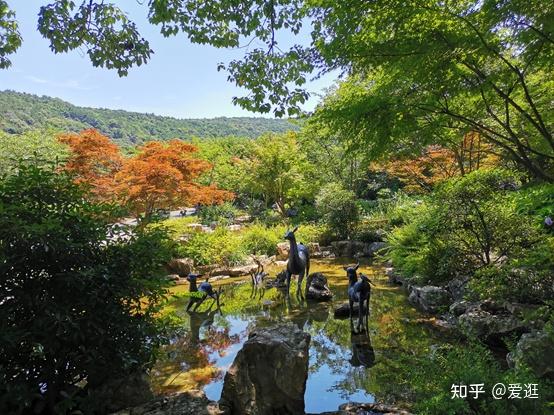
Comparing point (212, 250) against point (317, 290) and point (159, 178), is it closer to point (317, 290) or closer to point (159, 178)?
point (159, 178)

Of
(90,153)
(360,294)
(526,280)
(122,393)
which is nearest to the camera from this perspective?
(122,393)

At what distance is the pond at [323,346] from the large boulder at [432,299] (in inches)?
8.6

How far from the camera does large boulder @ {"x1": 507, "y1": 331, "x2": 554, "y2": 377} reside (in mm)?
3482

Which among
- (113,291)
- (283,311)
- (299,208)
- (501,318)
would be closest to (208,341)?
(283,311)

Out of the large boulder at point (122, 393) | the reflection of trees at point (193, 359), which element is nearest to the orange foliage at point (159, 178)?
the reflection of trees at point (193, 359)

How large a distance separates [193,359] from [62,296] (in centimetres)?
242

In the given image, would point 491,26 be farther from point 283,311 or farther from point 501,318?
point 283,311

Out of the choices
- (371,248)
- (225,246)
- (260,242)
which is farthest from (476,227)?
(260,242)

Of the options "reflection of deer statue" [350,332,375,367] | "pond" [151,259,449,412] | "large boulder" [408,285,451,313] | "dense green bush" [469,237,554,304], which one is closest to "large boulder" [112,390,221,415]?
"pond" [151,259,449,412]

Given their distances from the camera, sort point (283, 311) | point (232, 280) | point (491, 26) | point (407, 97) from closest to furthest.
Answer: point (491, 26), point (407, 97), point (283, 311), point (232, 280)

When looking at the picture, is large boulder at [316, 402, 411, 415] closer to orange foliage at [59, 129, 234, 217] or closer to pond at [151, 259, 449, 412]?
pond at [151, 259, 449, 412]

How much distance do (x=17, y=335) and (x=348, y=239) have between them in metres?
13.7

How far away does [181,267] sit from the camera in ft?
38.7

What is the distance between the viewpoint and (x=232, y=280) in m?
10.9
